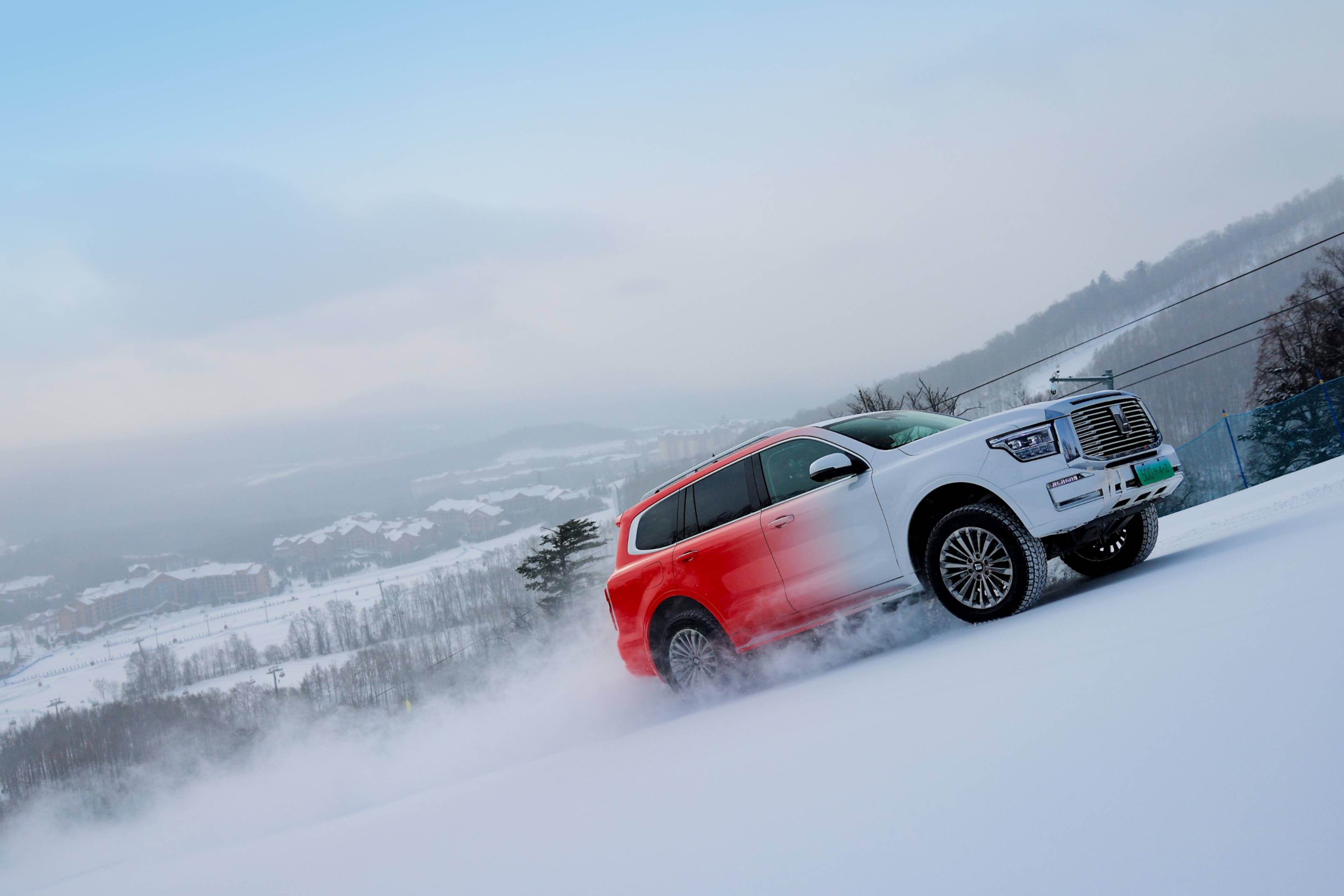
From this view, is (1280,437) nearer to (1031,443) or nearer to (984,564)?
(1031,443)

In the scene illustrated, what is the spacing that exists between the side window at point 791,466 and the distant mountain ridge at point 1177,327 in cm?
2905

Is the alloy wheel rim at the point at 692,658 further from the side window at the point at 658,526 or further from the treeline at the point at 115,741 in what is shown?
the treeline at the point at 115,741

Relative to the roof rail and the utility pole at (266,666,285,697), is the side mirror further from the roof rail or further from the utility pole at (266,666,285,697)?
the utility pole at (266,666,285,697)

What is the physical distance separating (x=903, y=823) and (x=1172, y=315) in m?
142

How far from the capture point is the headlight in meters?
5.81

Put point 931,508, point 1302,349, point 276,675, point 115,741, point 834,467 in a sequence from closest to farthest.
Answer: point 931,508 → point 834,467 → point 1302,349 → point 115,741 → point 276,675

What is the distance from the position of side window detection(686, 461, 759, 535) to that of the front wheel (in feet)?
5.53

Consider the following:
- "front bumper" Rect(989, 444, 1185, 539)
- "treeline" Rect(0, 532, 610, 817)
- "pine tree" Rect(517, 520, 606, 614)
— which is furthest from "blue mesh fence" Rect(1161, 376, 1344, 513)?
"treeline" Rect(0, 532, 610, 817)

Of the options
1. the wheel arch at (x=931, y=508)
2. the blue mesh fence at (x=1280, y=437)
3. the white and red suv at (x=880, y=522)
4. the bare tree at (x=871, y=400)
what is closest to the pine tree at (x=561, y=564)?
the bare tree at (x=871, y=400)

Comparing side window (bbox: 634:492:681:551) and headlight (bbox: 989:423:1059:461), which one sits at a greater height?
side window (bbox: 634:492:681:551)

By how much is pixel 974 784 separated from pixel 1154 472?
4.99 metres

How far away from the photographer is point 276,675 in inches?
5325

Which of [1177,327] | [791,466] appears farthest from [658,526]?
[1177,327]

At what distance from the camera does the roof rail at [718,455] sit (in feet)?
23.7
